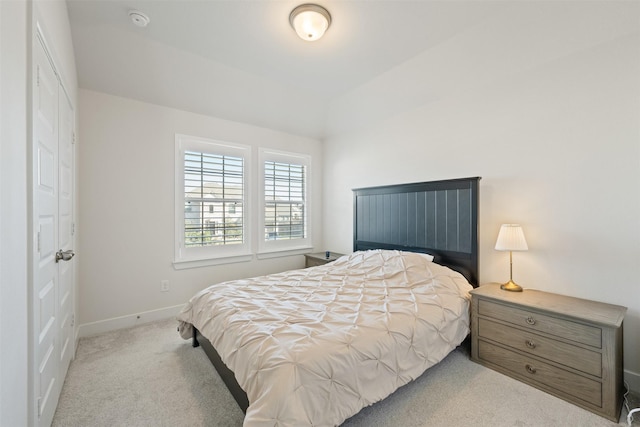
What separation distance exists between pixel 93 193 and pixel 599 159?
448 centimetres

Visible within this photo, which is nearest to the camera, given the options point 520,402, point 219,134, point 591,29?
point 520,402

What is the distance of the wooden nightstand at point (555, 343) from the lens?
64.9 inches

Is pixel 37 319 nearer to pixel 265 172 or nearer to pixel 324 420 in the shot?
pixel 324 420

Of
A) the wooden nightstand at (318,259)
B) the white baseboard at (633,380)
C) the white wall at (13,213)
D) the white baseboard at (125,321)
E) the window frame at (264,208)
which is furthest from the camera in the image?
the window frame at (264,208)

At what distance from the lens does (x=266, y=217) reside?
404cm

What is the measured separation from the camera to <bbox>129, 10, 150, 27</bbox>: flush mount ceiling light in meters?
2.12

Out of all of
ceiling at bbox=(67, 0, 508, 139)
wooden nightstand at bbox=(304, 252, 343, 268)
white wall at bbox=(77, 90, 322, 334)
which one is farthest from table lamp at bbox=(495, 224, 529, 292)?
white wall at bbox=(77, 90, 322, 334)

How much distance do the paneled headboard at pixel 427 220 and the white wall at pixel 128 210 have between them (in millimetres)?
2180

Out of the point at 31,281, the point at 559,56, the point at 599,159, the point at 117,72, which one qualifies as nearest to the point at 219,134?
the point at 117,72

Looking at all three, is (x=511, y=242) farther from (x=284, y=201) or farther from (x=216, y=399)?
(x=284, y=201)

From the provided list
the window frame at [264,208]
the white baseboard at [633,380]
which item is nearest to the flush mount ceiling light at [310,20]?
the window frame at [264,208]

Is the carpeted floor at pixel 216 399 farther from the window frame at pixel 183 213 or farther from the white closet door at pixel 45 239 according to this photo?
the window frame at pixel 183 213

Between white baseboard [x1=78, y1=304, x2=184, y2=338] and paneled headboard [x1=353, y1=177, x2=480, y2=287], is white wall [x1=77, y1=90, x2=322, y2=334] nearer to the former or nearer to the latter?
white baseboard [x1=78, y1=304, x2=184, y2=338]

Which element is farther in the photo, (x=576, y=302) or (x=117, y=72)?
(x=117, y=72)
